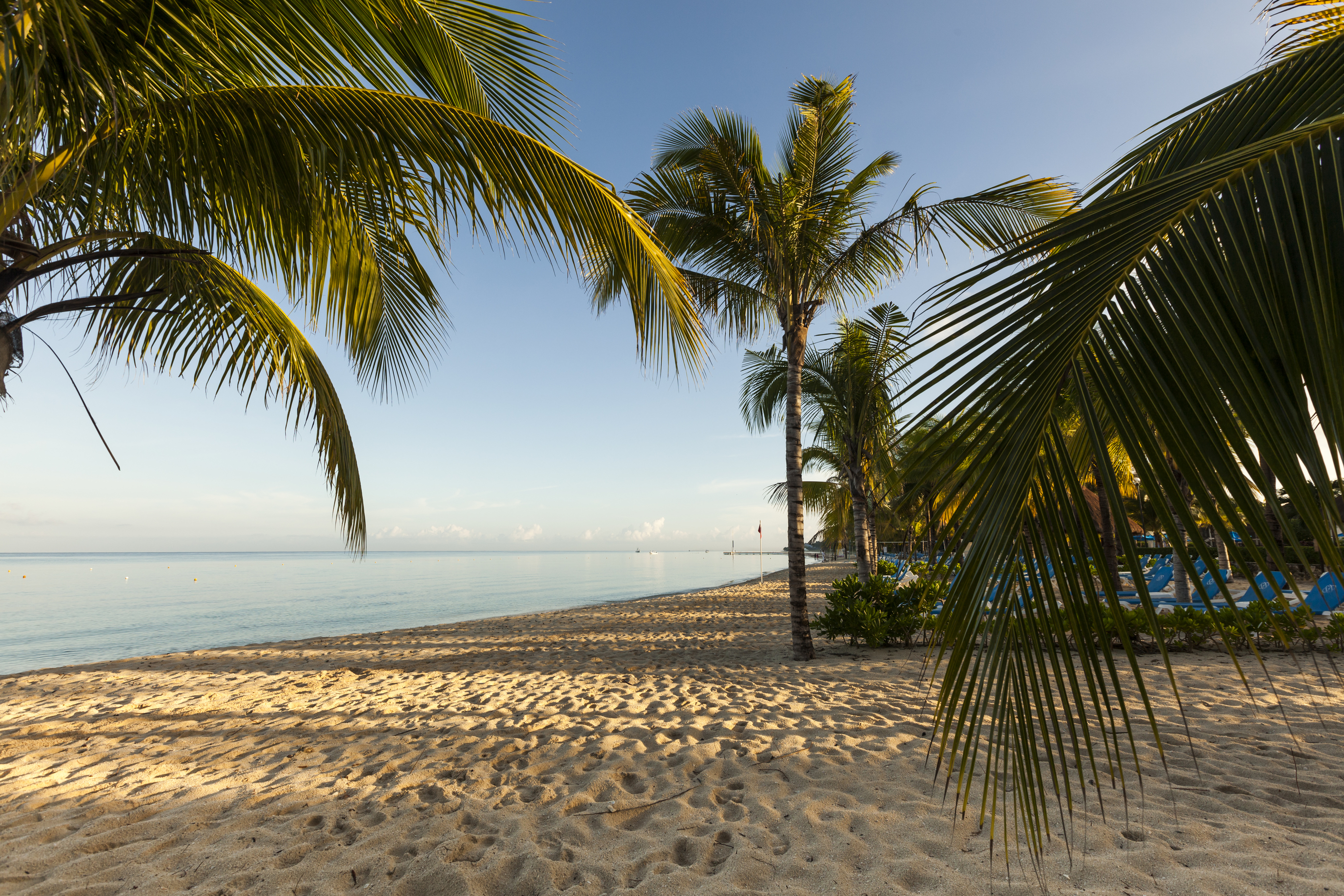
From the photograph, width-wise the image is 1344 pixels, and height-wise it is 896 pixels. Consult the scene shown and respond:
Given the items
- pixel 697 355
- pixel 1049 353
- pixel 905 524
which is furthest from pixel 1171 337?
pixel 697 355

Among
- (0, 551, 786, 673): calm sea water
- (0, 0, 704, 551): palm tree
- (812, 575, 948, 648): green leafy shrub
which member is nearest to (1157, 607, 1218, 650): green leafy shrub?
(812, 575, 948, 648): green leafy shrub

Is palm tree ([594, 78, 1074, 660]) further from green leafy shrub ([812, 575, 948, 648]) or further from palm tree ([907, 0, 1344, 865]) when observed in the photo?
palm tree ([907, 0, 1344, 865])

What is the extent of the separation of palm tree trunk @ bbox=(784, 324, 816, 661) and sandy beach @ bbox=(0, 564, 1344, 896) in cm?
93

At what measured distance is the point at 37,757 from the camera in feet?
15.7

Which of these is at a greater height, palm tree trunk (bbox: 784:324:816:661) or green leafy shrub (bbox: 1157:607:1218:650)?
palm tree trunk (bbox: 784:324:816:661)

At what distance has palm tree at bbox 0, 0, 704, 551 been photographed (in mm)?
2283

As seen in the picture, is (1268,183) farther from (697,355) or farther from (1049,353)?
(697,355)

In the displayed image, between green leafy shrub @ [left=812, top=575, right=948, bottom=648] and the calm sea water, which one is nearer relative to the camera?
green leafy shrub @ [left=812, top=575, right=948, bottom=648]

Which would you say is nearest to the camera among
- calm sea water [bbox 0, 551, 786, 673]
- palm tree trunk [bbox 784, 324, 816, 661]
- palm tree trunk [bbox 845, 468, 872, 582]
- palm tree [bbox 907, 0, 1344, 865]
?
palm tree [bbox 907, 0, 1344, 865]

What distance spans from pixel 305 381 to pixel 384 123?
8.11 feet

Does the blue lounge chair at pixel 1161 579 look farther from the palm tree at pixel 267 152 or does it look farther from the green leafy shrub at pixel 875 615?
the palm tree at pixel 267 152

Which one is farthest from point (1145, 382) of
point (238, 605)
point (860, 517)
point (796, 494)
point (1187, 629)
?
point (238, 605)

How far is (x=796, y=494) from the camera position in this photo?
833cm

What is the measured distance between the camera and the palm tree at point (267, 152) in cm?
228
